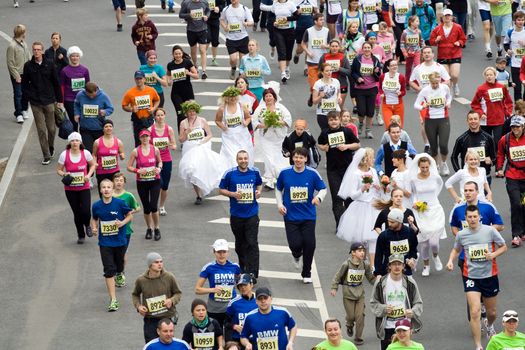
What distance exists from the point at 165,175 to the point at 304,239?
3.94 m

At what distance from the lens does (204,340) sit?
1956 cm

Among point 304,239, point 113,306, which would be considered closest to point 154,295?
point 113,306

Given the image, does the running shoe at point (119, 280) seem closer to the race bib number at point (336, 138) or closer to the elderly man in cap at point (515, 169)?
the race bib number at point (336, 138)

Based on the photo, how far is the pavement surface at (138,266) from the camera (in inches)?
885

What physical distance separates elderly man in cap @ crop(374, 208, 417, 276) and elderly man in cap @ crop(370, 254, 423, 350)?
3.49 ft

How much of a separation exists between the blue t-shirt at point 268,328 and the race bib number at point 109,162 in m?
7.43

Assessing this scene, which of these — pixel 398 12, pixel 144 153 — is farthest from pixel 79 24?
pixel 144 153

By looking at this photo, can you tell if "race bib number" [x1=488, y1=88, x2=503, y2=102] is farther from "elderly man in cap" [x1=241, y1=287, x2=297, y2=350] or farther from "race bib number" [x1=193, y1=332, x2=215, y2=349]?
"race bib number" [x1=193, y1=332, x2=215, y2=349]

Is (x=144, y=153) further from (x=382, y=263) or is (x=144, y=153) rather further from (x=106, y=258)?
(x=382, y=263)

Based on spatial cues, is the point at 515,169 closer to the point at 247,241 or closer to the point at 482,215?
the point at 482,215

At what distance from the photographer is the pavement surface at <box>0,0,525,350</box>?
2247cm

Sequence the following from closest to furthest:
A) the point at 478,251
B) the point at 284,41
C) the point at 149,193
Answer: the point at 478,251 < the point at 149,193 < the point at 284,41

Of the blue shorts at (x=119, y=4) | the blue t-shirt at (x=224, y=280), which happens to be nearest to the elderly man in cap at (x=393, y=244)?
the blue t-shirt at (x=224, y=280)

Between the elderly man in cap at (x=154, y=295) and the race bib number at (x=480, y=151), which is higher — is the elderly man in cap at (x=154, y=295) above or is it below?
below
